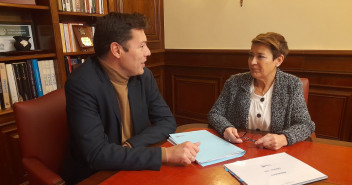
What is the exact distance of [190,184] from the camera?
805mm

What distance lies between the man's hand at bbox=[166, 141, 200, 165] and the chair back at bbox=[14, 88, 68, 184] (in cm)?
52

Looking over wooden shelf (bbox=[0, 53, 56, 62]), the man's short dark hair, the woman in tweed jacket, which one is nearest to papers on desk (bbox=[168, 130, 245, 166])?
the woman in tweed jacket

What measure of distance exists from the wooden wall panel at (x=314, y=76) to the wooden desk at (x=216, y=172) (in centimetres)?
156

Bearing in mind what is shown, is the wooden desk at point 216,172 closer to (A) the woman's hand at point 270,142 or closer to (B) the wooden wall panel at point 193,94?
(A) the woman's hand at point 270,142

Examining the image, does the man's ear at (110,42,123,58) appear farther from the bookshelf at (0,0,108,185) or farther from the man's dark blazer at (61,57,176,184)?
the bookshelf at (0,0,108,185)

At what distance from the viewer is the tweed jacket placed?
135 cm

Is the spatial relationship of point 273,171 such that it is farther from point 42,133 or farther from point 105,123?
point 42,133

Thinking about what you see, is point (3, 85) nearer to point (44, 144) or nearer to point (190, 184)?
point (44, 144)

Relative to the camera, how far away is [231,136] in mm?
1143

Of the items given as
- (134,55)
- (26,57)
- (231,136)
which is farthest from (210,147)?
(26,57)

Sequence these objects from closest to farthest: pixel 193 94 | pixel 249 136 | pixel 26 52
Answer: pixel 249 136
pixel 26 52
pixel 193 94

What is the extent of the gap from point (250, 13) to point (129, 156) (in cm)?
221

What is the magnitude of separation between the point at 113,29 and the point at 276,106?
40.7 inches

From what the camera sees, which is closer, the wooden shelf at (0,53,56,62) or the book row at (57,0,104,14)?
the wooden shelf at (0,53,56,62)
